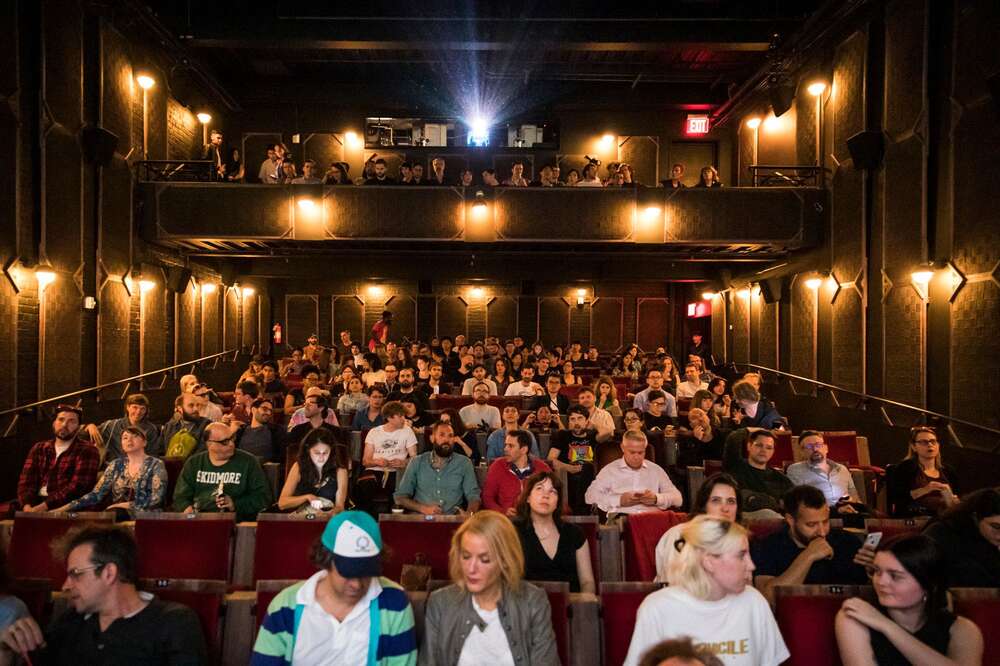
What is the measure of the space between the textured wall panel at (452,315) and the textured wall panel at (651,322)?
407 cm

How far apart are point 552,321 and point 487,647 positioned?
1481 cm

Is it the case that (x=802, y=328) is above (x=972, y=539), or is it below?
above

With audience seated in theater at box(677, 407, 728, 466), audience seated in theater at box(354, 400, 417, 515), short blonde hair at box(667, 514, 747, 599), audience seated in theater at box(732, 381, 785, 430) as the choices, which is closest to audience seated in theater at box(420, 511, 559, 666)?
short blonde hair at box(667, 514, 747, 599)

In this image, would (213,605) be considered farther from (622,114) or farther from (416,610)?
(622,114)

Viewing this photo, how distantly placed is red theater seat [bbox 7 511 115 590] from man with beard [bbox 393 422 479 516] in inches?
75.0

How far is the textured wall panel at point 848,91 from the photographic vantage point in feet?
32.2

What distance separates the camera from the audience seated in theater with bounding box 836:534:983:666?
7.97 ft

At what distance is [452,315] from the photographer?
56.1 feet

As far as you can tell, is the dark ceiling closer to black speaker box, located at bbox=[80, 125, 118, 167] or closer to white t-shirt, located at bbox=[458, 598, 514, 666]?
black speaker box, located at bbox=[80, 125, 118, 167]

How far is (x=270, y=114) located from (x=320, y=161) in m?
1.40

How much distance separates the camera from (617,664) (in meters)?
2.81

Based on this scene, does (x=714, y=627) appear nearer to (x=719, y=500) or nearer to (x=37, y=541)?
(x=719, y=500)

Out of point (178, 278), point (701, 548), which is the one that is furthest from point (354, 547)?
point (178, 278)

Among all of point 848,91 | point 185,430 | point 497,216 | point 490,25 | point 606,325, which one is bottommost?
point 185,430
